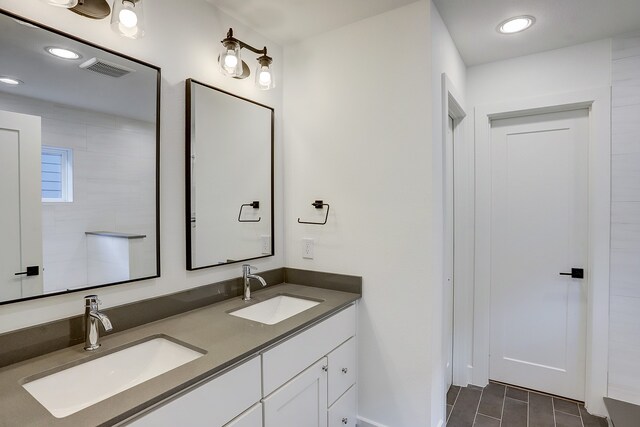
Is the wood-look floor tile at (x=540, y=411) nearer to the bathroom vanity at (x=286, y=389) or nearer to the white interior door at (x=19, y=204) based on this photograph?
the bathroom vanity at (x=286, y=389)

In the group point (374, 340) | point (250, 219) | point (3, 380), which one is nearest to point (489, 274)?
point (374, 340)

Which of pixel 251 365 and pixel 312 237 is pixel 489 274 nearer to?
pixel 312 237

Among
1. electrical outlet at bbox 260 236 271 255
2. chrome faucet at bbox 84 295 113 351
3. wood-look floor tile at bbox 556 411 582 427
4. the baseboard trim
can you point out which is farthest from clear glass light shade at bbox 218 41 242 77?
wood-look floor tile at bbox 556 411 582 427

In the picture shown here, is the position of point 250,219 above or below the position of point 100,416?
above

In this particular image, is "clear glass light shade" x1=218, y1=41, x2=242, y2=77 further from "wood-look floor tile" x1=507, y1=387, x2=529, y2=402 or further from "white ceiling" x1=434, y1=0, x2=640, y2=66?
"wood-look floor tile" x1=507, y1=387, x2=529, y2=402

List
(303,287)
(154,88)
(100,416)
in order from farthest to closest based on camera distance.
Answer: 1. (303,287)
2. (154,88)
3. (100,416)

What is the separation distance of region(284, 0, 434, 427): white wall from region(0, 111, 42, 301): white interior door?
1388 mm

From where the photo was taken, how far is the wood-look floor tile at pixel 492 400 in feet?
7.39

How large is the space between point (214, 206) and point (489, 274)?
2.11 metres

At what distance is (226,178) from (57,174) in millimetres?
803

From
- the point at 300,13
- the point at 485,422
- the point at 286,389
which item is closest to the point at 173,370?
the point at 286,389

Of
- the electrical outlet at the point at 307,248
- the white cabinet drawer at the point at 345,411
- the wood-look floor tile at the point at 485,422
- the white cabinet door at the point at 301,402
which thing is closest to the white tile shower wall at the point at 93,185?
the white cabinet door at the point at 301,402

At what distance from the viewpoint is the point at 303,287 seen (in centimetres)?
221

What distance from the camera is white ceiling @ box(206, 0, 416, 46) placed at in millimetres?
Answer: 1792
